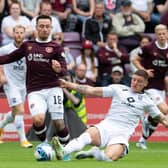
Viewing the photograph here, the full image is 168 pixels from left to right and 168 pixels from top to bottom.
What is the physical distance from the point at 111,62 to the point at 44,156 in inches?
371

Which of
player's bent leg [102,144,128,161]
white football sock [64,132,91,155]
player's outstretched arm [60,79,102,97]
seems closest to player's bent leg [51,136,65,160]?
white football sock [64,132,91,155]

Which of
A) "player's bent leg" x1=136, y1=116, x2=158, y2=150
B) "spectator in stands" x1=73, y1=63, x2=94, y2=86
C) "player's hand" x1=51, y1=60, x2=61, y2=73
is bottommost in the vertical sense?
"player's bent leg" x1=136, y1=116, x2=158, y2=150

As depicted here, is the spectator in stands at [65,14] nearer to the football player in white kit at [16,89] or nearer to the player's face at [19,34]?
the football player in white kit at [16,89]

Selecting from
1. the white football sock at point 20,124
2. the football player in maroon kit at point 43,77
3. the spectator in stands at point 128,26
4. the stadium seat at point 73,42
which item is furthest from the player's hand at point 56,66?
the spectator in stands at point 128,26

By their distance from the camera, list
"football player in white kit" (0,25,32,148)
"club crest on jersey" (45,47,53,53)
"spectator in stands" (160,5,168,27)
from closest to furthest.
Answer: "club crest on jersey" (45,47,53,53)
"football player in white kit" (0,25,32,148)
"spectator in stands" (160,5,168,27)

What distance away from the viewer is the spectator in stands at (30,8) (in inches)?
888

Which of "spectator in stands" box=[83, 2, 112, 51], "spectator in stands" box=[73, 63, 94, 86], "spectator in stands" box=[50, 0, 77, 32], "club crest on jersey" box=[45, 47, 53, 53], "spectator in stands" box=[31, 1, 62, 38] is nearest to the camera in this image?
"club crest on jersey" box=[45, 47, 53, 53]

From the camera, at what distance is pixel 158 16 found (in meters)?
24.0

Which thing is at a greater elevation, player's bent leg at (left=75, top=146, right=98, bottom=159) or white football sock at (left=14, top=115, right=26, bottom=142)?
player's bent leg at (left=75, top=146, right=98, bottom=159)

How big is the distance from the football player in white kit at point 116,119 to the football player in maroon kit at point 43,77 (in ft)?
5.73

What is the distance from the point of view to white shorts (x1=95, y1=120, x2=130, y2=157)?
12936mm

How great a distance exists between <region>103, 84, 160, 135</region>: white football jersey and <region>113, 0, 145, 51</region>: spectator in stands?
31.4 feet

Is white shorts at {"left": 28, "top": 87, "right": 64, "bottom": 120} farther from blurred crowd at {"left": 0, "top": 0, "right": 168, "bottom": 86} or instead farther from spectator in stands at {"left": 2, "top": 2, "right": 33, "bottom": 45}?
spectator in stands at {"left": 2, "top": 2, "right": 33, "bottom": 45}

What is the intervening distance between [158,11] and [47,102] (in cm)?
982
